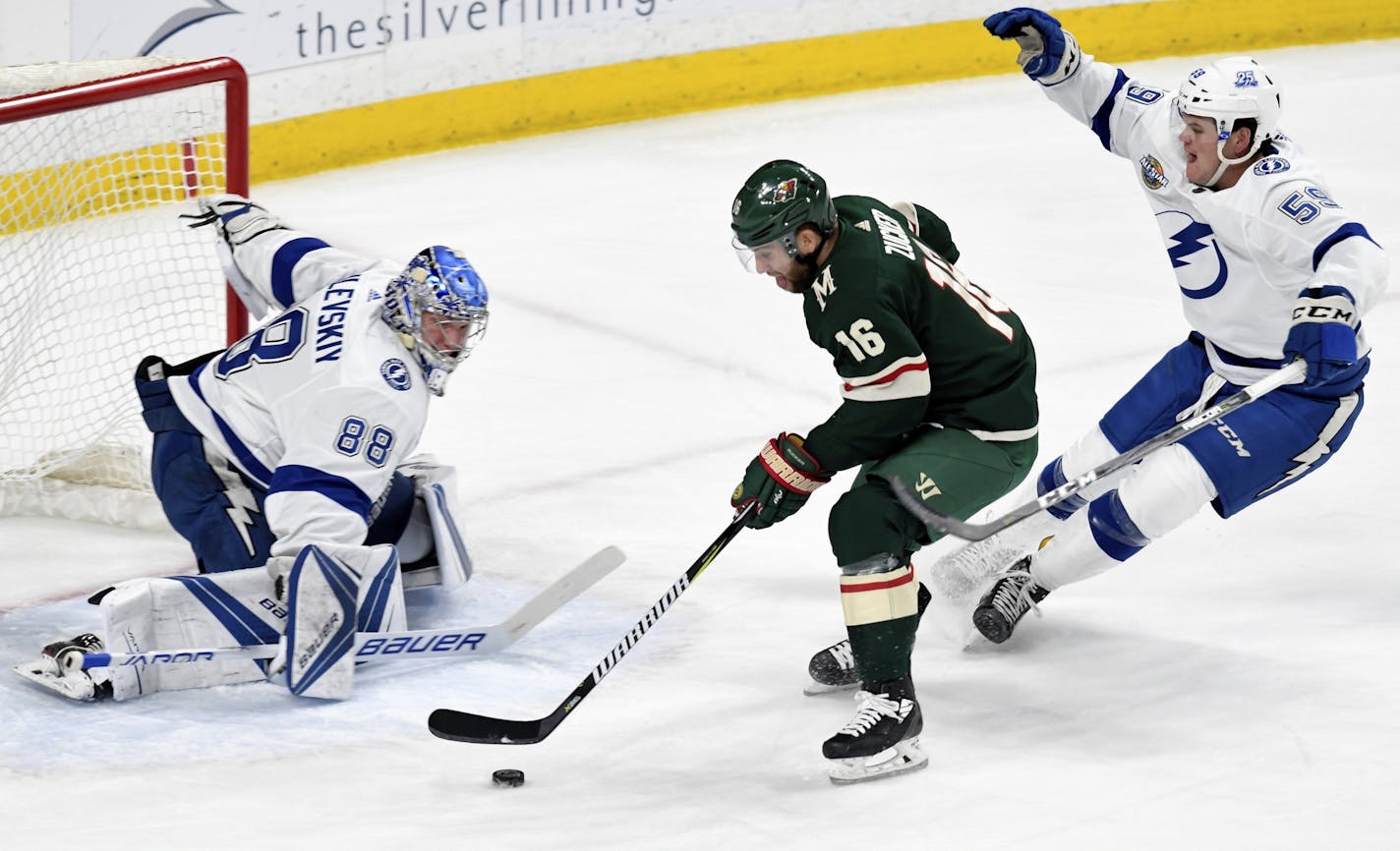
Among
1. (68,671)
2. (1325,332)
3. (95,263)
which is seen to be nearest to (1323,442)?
(1325,332)

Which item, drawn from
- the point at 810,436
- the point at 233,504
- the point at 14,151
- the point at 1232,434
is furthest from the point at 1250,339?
the point at 14,151

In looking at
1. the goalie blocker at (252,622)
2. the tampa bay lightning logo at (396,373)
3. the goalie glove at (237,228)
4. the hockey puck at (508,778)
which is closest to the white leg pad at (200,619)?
the goalie blocker at (252,622)

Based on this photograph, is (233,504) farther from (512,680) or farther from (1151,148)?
(1151,148)

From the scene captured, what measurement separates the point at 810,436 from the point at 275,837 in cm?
107

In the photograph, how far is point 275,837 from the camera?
9.81ft

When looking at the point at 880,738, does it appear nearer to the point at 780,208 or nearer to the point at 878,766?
the point at 878,766

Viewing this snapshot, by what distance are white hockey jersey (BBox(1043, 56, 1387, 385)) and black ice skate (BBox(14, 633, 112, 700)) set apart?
2155 millimetres

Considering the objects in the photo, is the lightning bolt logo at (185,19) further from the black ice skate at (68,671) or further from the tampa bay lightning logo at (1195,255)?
the tampa bay lightning logo at (1195,255)

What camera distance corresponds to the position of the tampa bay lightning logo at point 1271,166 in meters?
3.58

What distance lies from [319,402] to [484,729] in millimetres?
664

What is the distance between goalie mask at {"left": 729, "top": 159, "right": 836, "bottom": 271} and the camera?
318 cm

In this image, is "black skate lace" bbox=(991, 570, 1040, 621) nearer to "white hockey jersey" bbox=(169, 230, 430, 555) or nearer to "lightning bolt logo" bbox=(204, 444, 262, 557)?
"white hockey jersey" bbox=(169, 230, 430, 555)

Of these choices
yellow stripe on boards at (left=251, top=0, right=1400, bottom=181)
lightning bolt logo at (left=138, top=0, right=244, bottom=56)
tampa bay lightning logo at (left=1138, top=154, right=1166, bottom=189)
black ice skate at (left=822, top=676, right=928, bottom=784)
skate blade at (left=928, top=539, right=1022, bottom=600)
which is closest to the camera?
black ice skate at (left=822, top=676, right=928, bottom=784)

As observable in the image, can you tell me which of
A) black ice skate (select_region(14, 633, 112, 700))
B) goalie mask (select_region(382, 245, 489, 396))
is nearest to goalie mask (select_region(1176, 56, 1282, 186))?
goalie mask (select_region(382, 245, 489, 396))
